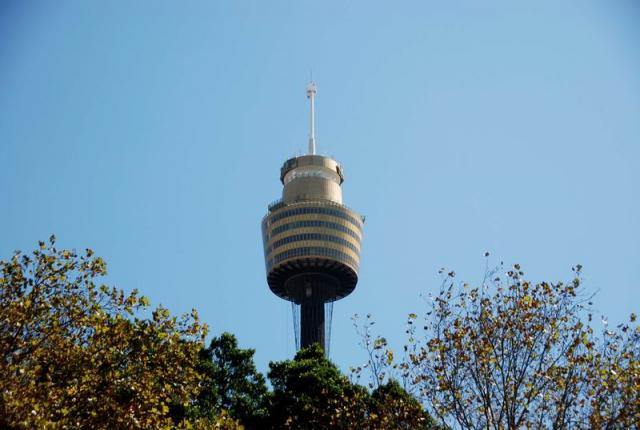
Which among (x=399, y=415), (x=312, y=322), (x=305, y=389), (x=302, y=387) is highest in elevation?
(x=312, y=322)

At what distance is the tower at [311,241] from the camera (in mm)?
159250

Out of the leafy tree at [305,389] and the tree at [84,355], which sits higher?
the leafy tree at [305,389]

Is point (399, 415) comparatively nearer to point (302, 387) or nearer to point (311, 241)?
point (302, 387)

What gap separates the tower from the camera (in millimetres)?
159250

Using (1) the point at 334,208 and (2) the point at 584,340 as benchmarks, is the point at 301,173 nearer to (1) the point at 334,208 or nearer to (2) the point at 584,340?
(1) the point at 334,208

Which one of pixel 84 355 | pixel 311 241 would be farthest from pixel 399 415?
pixel 311 241

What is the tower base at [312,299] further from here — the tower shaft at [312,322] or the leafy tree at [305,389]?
the leafy tree at [305,389]

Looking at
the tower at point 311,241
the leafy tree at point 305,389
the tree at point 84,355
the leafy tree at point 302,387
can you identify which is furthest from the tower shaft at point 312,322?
the tree at point 84,355

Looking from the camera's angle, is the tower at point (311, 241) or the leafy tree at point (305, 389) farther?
the tower at point (311, 241)

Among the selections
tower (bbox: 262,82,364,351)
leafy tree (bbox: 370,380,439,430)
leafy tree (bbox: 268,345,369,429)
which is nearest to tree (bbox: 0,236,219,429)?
leafy tree (bbox: 370,380,439,430)

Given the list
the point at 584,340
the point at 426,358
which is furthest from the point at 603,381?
the point at 426,358

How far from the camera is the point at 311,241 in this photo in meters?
158

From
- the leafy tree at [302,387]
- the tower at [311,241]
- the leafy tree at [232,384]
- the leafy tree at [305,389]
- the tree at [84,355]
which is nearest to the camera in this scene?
the tree at [84,355]

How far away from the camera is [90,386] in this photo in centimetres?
3575
